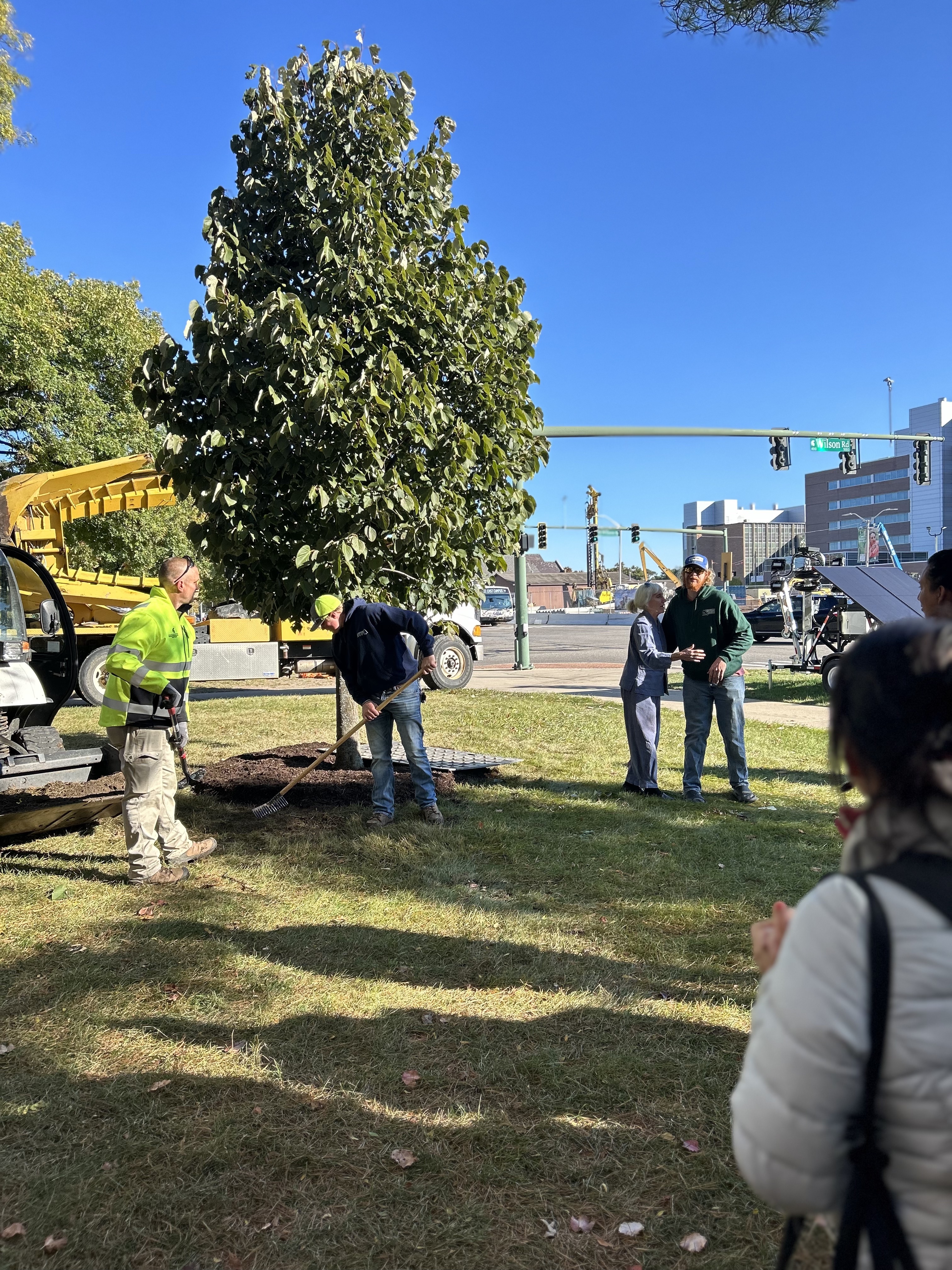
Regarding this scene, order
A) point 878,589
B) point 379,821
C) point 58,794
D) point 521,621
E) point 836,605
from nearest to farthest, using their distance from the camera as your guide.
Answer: point 379,821 → point 58,794 → point 878,589 → point 836,605 → point 521,621

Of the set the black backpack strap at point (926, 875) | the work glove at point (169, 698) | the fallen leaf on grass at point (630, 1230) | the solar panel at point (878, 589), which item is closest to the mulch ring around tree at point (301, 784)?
the work glove at point (169, 698)

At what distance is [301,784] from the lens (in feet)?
25.1

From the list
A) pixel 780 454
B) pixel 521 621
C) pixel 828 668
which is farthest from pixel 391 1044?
pixel 780 454

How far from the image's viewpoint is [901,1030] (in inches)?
45.9

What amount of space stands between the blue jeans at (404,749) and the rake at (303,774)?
0.30 ft

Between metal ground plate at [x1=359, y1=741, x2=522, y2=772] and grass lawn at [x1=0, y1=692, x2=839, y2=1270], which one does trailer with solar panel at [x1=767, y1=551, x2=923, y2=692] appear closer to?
metal ground plate at [x1=359, y1=741, x2=522, y2=772]

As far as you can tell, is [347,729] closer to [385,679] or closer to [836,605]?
[385,679]

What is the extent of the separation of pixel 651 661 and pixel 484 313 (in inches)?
120

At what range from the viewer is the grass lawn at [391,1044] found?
2541mm

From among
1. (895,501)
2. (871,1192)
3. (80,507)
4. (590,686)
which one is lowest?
(590,686)

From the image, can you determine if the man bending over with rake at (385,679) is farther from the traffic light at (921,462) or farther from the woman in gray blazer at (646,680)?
the traffic light at (921,462)

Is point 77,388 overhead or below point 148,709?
overhead

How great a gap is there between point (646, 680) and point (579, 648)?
22.8m

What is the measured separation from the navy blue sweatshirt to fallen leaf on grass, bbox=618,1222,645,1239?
4.34 m
